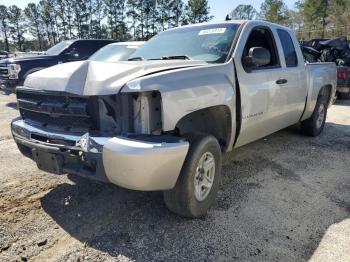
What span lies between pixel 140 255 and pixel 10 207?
1548 mm

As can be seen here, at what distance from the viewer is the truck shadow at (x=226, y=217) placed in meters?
2.78

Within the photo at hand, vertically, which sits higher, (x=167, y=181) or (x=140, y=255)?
(x=167, y=181)

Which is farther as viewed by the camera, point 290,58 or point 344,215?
point 290,58

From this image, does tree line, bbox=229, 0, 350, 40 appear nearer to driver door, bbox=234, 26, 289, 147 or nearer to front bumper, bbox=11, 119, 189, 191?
driver door, bbox=234, 26, 289, 147

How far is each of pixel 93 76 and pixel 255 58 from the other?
1.78 metres

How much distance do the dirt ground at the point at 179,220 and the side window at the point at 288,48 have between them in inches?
59.5

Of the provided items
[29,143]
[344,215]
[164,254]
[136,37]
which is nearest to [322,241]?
[344,215]

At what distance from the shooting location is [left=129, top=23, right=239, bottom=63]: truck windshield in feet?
12.5

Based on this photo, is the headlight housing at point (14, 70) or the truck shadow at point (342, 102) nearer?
the headlight housing at point (14, 70)

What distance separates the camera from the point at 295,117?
5.39 metres

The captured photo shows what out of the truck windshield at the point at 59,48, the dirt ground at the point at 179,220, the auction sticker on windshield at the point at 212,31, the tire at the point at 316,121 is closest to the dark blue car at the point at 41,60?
the truck windshield at the point at 59,48

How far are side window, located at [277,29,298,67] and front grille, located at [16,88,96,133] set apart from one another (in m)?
3.12

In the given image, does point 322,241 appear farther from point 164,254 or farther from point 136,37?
point 136,37

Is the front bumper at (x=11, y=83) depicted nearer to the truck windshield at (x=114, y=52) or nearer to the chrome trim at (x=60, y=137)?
the truck windshield at (x=114, y=52)
